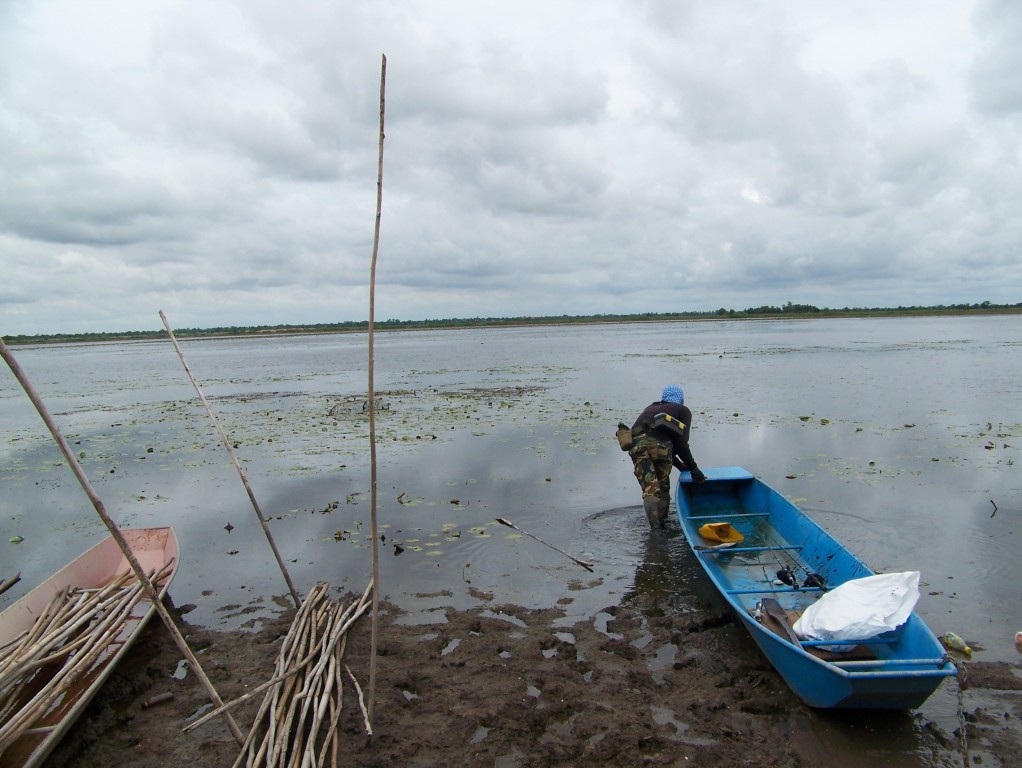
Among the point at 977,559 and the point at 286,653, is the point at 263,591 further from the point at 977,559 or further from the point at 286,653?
the point at 977,559

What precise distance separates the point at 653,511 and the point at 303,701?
20.7 ft

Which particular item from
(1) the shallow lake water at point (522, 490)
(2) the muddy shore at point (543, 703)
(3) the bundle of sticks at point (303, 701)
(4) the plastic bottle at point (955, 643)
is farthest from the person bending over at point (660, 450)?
(3) the bundle of sticks at point (303, 701)

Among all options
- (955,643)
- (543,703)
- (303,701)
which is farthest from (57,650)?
(955,643)

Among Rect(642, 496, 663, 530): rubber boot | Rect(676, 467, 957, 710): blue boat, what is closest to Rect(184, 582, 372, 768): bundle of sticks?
Rect(676, 467, 957, 710): blue boat

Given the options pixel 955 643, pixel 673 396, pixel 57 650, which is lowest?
pixel 57 650

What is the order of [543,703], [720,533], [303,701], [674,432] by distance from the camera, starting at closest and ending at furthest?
1. [303,701]
2. [543,703]
3. [720,533]
4. [674,432]

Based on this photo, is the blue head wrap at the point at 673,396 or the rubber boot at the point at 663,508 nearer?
the rubber boot at the point at 663,508

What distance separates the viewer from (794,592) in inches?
282

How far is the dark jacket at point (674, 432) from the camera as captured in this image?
9.80 metres

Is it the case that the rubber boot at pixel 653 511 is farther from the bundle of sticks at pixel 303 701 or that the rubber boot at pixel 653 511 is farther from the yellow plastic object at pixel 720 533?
the bundle of sticks at pixel 303 701

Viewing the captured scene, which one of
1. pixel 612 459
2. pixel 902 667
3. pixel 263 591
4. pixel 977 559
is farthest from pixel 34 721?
pixel 612 459

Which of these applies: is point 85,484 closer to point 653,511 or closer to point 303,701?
point 303,701

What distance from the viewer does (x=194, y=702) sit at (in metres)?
5.95

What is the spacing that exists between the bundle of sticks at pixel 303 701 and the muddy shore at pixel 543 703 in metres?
0.19
